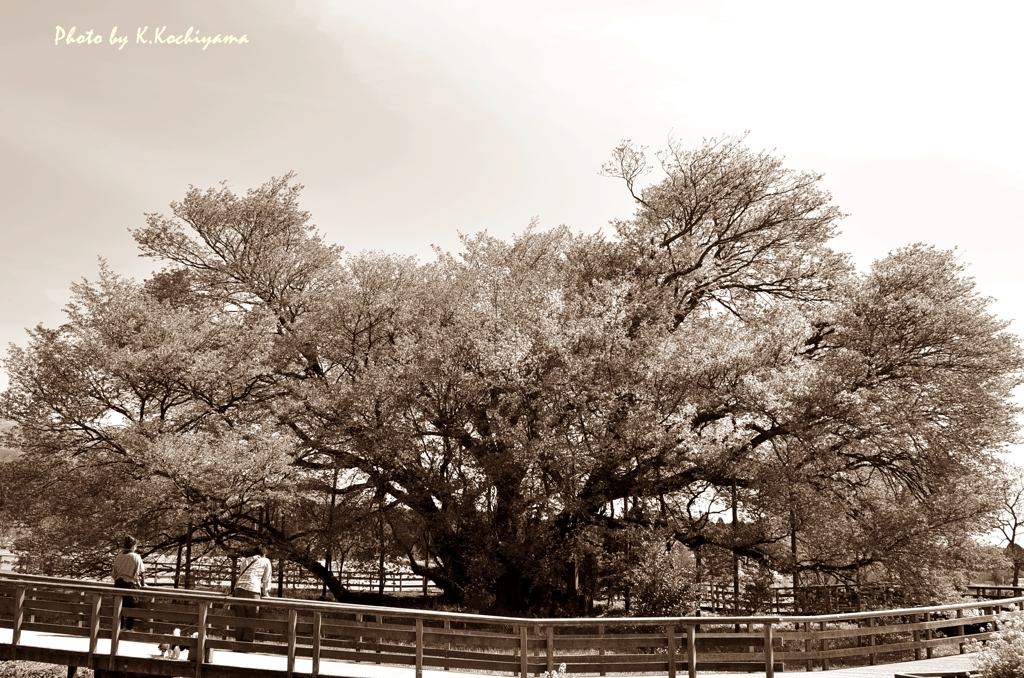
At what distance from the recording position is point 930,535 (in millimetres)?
20172

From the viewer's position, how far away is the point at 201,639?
37.5ft

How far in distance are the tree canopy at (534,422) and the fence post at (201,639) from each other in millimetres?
8801

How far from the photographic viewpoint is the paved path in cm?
1095

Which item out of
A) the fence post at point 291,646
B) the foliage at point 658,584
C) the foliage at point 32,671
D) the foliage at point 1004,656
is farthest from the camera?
the foliage at point 658,584

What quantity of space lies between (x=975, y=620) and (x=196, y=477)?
17.9 m

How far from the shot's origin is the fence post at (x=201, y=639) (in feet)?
37.1

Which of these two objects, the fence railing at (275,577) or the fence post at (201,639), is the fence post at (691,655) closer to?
the fence post at (201,639)

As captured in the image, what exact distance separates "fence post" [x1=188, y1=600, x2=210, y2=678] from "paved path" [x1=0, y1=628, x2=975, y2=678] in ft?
0.92

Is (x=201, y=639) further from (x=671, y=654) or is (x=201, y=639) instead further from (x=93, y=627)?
(x=671, y=654)

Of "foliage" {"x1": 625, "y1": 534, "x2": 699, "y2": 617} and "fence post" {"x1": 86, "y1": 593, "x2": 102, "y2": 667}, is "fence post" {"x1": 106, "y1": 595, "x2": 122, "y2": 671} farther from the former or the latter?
"foliage" {"x1": 625, "y1": 534, "x2": 699, "y2": 617}

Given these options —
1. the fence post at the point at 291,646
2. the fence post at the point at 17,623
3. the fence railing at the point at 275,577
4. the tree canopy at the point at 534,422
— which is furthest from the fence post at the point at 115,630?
the fence railing at the point at 275,577

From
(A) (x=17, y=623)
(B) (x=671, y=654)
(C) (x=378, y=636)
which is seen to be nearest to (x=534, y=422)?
(C) (x=378, y=636)

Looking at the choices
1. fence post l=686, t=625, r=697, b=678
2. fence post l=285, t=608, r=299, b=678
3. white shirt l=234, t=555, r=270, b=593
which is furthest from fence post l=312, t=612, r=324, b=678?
fence post l=686, t=625, r=697, b=678

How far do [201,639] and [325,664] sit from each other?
6.31 feet
